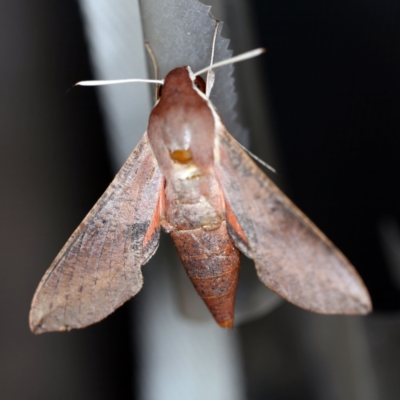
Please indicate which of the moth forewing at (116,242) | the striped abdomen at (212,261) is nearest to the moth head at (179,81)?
the moth forewing at (116,242)

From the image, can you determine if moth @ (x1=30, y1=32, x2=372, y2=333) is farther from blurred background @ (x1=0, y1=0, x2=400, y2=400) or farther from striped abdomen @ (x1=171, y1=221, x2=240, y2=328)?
blurred background @ (x1=0, y1=0, x2=400, y2=400)

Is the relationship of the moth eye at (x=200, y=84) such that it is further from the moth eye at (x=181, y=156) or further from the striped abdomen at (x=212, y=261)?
the striped abdomen at (x=212, y=261)

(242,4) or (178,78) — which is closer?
(178,78)

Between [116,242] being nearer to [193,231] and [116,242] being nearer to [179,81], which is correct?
[193,231]

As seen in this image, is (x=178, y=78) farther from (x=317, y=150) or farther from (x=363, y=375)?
(x=363, y=375)

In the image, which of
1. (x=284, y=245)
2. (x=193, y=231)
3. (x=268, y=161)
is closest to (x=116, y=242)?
(x=193, y=231)

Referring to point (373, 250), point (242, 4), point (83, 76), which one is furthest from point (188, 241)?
point (373, 250)

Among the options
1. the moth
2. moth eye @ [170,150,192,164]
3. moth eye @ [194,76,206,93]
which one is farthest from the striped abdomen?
moth eye @ [194,76,206,93]
